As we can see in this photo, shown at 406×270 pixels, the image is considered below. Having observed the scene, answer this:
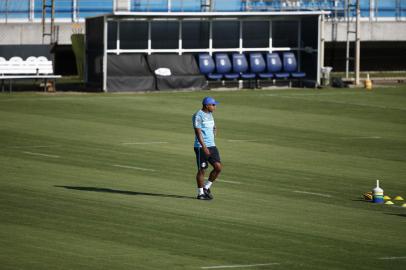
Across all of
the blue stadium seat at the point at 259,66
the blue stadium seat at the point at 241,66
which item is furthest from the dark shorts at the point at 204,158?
the blue stadium seat at the point at 259,66

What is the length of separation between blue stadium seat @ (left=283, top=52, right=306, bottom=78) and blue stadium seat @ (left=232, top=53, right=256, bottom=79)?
1.75 meters

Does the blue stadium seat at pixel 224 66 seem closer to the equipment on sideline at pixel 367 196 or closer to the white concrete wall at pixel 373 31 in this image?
the white concrete wall at pixel 373 31

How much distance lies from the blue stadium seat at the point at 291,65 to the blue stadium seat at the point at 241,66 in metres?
1.75

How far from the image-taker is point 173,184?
21.7 m

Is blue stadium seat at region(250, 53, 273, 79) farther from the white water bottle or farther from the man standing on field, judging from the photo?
the man standing on field

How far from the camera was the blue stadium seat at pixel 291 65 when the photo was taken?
48938 millimetres

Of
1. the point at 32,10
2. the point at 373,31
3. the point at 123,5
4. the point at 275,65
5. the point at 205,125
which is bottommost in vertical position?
the point at 205,125

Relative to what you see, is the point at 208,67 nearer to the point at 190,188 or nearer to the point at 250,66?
the point at 250,66

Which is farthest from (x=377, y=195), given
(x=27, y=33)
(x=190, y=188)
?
(x=27, y=33)

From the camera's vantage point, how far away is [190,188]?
2128cm

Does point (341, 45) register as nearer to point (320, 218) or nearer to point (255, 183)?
point (255, 183)

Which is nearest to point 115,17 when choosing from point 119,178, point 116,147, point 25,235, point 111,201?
point 116,147

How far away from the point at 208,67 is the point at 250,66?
216 cm

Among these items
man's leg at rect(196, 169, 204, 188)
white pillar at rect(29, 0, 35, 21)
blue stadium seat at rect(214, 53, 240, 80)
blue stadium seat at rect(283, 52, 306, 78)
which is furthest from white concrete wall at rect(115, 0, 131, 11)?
man's leg at rect(196, 169, 204, 188)
